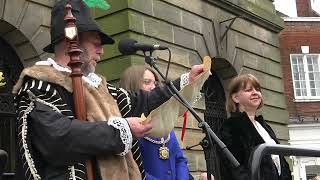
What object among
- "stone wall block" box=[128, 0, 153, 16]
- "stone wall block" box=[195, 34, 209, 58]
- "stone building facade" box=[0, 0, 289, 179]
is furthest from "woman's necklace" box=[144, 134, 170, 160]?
"stone wall block" box=[195, 34, 209, 58]

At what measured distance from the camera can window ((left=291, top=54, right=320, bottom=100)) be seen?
2123 cm

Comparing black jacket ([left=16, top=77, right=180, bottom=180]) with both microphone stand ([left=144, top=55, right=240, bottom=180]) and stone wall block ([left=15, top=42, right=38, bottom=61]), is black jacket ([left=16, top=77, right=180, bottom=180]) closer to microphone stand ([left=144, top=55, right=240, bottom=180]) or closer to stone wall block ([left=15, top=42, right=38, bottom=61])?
microphone stand ([left=144, top=55, right=240, bottom=180])

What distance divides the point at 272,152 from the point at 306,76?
764 inches

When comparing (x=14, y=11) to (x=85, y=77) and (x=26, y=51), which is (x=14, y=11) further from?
(x=85, y=77)

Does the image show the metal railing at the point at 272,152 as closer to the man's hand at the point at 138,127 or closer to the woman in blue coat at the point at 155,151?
the man's hand at the point at 138,127

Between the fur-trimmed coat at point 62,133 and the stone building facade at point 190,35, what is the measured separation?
3893 mm

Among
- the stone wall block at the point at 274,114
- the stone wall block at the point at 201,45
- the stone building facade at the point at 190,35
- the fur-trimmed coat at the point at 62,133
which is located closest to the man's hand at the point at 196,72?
the fur-trimmed coat at the point at 62,133

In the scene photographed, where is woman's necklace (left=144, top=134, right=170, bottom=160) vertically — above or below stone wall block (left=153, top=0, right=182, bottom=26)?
below

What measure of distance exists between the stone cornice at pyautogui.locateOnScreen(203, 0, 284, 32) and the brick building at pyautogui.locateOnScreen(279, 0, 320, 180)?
8004 millimetres

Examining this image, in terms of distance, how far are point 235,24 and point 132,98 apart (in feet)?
26.2

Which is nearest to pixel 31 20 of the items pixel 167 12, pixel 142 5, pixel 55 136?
pixel 142 5

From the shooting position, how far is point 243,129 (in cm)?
432

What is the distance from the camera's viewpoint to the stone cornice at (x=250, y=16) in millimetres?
10883

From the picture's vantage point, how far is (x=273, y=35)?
1279 cm
